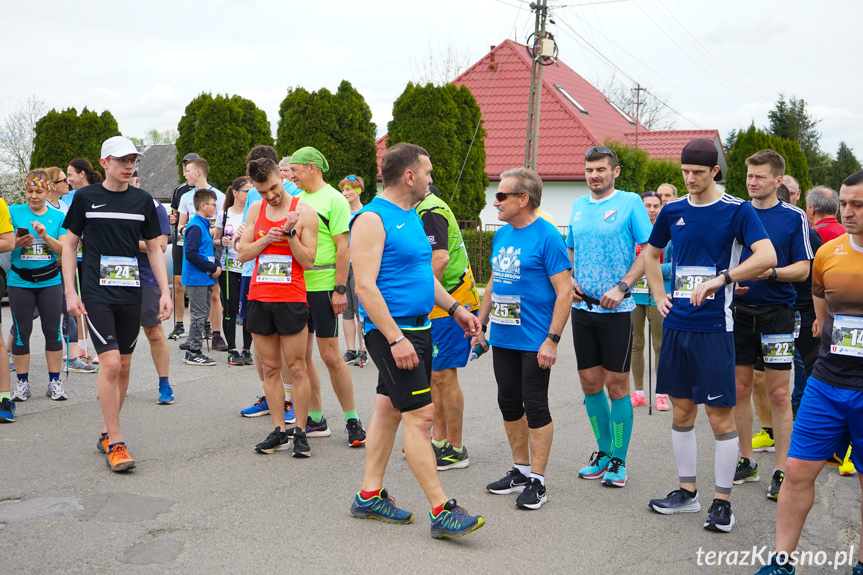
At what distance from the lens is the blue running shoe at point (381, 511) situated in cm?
464

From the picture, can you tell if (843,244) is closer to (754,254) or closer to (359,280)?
(754,254)

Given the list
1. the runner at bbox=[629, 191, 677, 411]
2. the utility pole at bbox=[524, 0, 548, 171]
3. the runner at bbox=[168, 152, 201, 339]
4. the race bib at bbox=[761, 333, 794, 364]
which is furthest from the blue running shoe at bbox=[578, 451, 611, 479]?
the utility pole at bbox=[524, 0, 548, 171]

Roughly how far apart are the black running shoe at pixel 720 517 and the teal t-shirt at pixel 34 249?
20.2 feet

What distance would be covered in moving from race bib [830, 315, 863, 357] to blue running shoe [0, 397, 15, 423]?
6325 mm

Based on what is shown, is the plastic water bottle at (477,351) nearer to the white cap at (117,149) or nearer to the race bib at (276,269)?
the race bib at (276,269)

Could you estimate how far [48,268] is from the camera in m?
7.49

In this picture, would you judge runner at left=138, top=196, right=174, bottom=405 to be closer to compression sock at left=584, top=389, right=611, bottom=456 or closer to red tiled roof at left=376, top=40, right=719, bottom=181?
compression sock at left=584, top=389, right=611, bottom=456

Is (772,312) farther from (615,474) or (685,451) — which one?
(615,474)

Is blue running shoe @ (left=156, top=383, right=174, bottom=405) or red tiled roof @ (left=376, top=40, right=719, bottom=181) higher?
red tiled roof @ (left=376, top=40, right=719, bottom=181)

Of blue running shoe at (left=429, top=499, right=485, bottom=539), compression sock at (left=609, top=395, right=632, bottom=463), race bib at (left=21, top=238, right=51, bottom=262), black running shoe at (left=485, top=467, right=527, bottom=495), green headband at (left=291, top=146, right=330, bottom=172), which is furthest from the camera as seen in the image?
race bib at (left=21, top=238, right=51, bottom=262)

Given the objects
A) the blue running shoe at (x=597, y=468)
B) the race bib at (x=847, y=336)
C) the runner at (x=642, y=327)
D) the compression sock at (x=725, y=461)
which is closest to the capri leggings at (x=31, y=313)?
the blue running shoe at (x=597, y=468)

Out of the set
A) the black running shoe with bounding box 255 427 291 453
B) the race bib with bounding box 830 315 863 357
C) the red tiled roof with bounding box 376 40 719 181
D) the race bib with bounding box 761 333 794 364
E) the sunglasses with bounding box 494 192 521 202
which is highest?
the red tiled roof with bounding box 376 40 719 181

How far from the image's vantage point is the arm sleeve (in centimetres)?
574

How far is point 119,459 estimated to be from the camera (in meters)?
5.45
